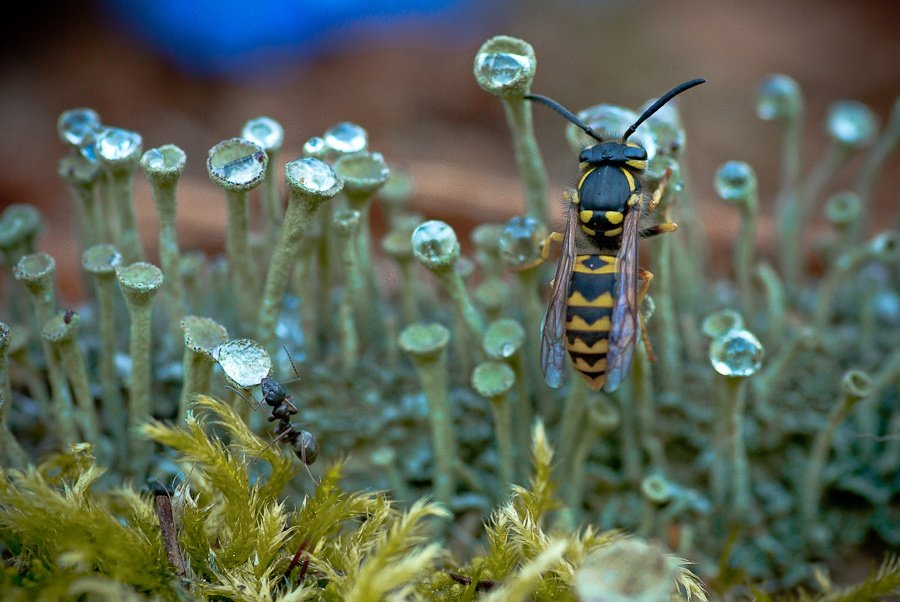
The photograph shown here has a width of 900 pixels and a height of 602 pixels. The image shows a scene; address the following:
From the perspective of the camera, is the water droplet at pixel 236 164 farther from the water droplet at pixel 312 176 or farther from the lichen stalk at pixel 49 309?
the lichen stalk at pixel 49 309

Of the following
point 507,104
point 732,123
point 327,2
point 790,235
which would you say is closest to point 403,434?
point 507,104

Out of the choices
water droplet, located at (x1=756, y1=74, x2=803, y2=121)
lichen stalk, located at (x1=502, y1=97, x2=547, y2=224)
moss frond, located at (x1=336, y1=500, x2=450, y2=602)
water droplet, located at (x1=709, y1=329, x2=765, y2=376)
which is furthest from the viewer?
water droplet, located at (x1=756, y1=74, x2=803, y2=121)

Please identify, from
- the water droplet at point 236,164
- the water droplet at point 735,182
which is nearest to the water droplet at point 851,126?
the water droplet at point 735,182

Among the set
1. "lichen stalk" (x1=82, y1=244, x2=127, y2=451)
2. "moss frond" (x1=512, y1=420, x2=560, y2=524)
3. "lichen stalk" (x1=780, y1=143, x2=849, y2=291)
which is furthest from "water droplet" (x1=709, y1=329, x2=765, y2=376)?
"lichen stalk" (x1=82, y1=244, x2=127, y2=451)

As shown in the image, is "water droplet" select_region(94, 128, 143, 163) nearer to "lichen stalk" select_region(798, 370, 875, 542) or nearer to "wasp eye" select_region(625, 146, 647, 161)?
"wasp eye" select_region(625, 146, 647, 161)

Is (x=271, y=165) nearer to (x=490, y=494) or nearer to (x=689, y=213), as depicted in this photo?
(x=490, y=494)

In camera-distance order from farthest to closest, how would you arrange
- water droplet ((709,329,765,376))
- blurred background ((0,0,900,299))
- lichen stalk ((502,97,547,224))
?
1. blurred background ((0,0,900,299))
2. lichen stalk ((502,97,547,224))
3. water droplet ((709,329,765,376))

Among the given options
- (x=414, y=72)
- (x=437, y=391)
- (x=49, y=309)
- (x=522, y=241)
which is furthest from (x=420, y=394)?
(x=414, y=72)
